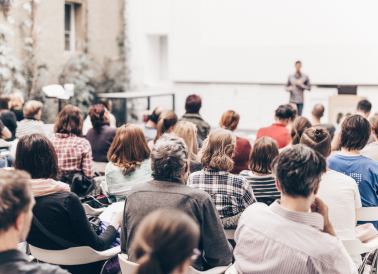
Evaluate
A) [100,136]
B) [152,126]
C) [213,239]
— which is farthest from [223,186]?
[152,126]

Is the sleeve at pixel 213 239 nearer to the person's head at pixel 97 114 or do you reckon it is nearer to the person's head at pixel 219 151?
the person's head at pixel 219 151

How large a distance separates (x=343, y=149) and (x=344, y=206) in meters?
0.66

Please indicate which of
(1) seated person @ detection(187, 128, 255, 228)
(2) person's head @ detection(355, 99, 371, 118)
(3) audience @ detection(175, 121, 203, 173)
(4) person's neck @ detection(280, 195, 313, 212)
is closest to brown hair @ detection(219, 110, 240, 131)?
(3) audience @ detection(175, 121, 203, 173)

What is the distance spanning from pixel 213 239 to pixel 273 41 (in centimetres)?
813

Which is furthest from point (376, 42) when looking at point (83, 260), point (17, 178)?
point (17, 178)

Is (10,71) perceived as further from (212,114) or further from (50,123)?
(212,114)

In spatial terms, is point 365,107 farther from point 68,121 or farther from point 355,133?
point 68,121

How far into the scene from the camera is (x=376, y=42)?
841 centimetres

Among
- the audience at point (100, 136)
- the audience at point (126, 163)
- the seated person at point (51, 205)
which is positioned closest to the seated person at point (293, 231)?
the seated person at point (51, 205)

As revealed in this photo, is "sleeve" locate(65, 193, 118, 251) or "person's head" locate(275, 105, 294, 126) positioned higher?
"person's head" locate(275, 105, 294, 126)

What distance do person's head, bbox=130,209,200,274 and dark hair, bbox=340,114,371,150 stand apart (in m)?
2.14

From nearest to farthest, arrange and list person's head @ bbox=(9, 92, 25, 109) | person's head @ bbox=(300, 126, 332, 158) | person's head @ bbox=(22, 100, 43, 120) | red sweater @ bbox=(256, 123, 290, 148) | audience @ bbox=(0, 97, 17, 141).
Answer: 1. person's head @ bbox=(300, 126, 332, 158)
2. red sweater @ bbox=(256, 123, 290, 148)
3. person's head @ bbox=(22, 100, 43, 120)
4. audience @ bbox=(0, 97, 17, 141)
5. person's head @ bbox=(9, 92, 25, 109)

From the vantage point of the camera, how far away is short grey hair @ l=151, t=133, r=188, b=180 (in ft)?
6.64

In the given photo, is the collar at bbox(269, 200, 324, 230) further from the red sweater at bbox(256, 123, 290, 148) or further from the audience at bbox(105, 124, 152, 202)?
the red sweater at bbox(256, 123, 290, 148)
